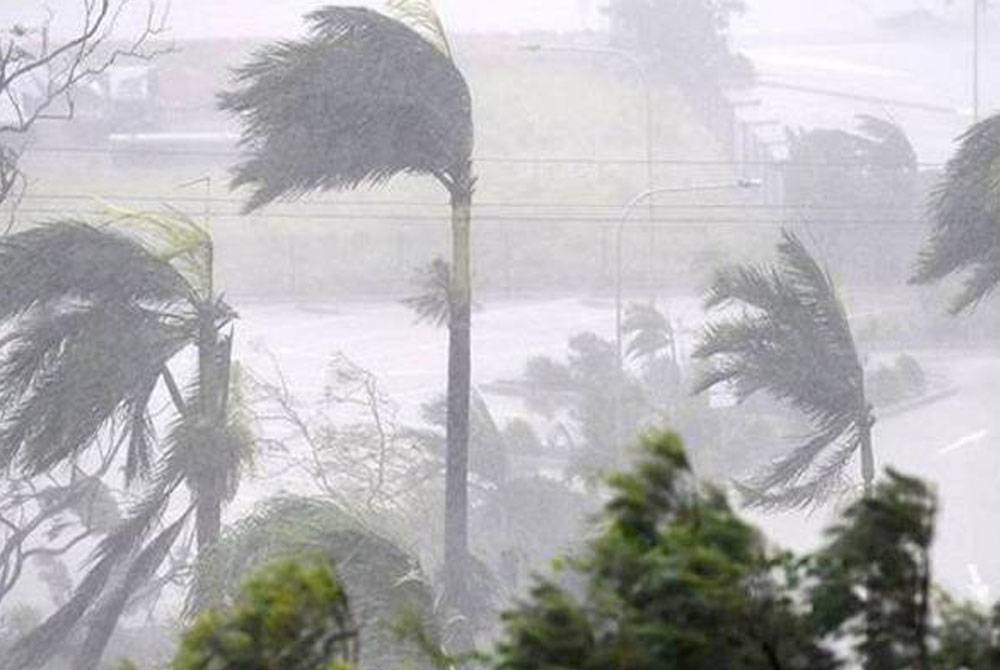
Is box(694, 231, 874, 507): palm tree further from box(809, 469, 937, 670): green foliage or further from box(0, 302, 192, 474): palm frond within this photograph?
box(809, 469, 937, 670): green foliage

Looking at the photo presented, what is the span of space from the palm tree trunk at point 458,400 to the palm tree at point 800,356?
1.35 m

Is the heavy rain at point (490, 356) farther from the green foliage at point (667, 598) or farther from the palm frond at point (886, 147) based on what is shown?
the palm frond at point (886, 147)

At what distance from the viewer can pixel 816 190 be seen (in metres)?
33.4

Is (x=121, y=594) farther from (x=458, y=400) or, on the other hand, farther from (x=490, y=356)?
(x=490, y=356)

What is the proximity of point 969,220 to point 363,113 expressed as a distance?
10.3 ft

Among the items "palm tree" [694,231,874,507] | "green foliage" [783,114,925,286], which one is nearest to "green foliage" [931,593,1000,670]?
"palm tree" [694,231,874,507]

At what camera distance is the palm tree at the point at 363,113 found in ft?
47.3

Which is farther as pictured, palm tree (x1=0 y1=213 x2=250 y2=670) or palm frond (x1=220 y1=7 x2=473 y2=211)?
palm tree (x1=0 y1=213 x2=250 y2=670)

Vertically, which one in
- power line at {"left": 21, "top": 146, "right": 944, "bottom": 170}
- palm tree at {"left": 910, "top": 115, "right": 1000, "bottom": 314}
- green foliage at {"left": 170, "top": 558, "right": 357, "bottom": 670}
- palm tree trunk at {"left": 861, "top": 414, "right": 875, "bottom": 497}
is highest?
green foliage at {"left": 170, "top": 558, "right": 357, "bottom": 670}

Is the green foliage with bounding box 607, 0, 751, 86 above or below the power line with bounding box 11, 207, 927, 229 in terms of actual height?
above

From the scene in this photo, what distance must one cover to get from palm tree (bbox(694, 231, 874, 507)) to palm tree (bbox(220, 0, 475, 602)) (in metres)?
1.54

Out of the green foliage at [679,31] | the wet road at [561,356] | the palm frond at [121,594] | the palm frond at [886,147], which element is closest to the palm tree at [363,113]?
the palm frond at [121,594]

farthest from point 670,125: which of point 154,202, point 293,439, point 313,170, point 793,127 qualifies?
point 313,170

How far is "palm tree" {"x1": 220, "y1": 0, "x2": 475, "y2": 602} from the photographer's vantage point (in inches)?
567
